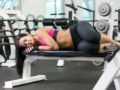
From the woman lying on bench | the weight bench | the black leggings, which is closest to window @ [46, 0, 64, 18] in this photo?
the weight bench

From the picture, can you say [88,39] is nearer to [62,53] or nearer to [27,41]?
[62,53]

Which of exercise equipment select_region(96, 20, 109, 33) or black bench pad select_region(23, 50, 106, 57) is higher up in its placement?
exercise equipment select_region(96, 20, 109, 33)

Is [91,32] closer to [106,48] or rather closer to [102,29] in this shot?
[106,48]

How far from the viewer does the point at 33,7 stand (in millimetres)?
7398

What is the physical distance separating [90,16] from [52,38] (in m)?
5.04

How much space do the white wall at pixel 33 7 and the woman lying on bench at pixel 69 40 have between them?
473cm

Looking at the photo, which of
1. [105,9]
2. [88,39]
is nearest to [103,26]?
[105,9]

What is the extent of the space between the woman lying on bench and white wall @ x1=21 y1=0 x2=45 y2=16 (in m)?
4.73

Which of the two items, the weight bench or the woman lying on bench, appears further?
the woman lying on bench

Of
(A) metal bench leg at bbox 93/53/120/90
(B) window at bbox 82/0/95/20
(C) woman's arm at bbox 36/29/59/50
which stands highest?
(B) window at bbox 82/0/95/20

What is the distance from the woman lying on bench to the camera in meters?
2.24

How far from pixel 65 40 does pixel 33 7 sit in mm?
5061

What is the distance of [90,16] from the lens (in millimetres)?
7441

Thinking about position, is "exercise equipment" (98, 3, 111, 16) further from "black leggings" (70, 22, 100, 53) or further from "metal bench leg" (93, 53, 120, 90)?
"metal bench leg" (93, 53, 120, 90)
